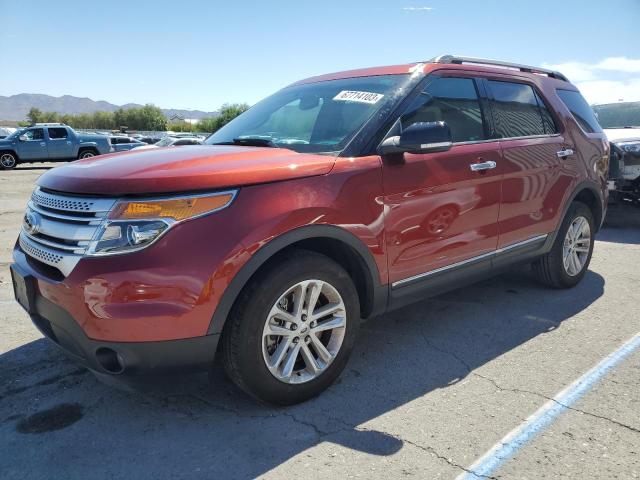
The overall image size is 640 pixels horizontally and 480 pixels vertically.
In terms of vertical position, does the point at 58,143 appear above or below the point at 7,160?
above

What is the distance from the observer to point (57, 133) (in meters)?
22.4

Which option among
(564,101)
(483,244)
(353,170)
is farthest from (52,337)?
(564,101)

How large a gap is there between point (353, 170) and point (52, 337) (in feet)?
5.89

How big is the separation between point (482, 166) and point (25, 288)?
2.89 meters

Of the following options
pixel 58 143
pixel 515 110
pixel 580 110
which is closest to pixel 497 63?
pixel 515 110

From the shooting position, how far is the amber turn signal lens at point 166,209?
2312 mm

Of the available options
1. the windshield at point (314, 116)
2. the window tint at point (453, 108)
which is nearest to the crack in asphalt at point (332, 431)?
the windshield at point (314, 116)

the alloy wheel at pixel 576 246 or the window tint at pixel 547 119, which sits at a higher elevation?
the window tint at pixel 547 119

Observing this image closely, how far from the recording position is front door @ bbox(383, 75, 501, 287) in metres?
3.10

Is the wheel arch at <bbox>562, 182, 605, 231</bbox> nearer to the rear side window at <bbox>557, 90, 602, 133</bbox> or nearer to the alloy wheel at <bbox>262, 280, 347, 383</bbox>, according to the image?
the rear side window at <bbox>557, 90, 602, 133</bbox>

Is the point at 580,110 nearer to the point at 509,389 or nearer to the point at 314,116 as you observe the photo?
the point at 314,116

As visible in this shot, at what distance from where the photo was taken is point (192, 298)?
2342 mm

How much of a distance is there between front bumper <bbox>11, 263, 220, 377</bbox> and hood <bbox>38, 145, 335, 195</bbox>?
62 cm

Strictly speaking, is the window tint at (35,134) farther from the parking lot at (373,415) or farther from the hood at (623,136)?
the hood at (623,136)
